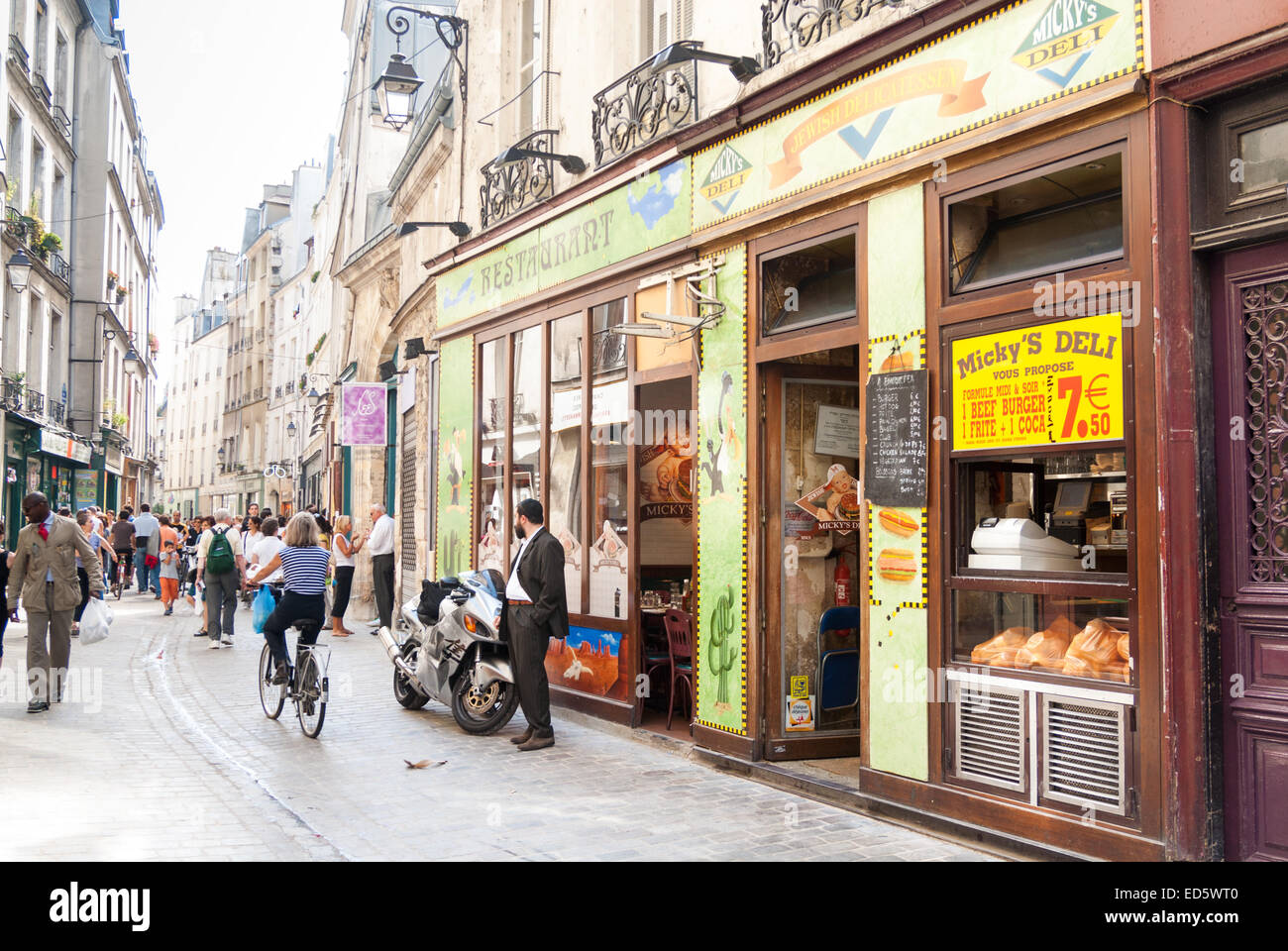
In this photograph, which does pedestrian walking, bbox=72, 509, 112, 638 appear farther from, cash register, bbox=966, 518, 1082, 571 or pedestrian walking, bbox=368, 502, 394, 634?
cash register, bbox=966, 518, 1082, 571

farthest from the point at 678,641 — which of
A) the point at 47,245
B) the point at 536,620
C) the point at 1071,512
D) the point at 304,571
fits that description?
the point at 47,245

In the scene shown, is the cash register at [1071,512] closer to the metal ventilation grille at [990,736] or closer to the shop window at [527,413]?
the metal ventilation grille at [990,736]

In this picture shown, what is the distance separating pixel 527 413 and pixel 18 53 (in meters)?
17.3

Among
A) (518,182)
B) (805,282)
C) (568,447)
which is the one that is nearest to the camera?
(805,282)

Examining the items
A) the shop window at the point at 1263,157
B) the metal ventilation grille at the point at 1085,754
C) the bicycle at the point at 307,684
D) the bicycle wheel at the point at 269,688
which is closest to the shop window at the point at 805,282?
the shop window at the point at 1263,157

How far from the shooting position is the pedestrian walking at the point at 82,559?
409 inches

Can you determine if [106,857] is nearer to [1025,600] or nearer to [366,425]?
[1025,600]

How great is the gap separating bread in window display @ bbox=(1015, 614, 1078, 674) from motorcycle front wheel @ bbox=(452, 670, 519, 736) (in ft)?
14.7

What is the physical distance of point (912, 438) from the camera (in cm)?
626

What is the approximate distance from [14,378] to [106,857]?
19.4 meters

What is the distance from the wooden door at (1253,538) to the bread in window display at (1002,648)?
111 centimetres

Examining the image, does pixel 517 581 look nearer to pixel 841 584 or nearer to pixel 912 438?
pixel 841 584

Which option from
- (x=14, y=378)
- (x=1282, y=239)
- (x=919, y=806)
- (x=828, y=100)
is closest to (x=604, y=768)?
(x=919, y=806)
